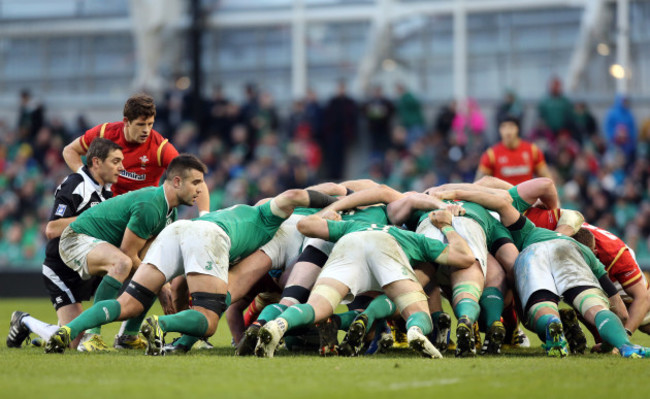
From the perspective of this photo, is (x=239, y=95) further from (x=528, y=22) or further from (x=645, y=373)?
(x=645, y=373)

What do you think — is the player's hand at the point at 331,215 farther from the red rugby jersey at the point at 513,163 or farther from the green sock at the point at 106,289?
the red rugby jersey at the point at 513,163

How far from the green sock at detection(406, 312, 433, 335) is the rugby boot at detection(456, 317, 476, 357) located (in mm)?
222

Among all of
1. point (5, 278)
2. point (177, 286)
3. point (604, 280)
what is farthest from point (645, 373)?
point (5, 278)

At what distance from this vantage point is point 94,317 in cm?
748

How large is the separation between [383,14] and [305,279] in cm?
1544

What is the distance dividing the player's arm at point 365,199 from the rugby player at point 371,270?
1.79 feet

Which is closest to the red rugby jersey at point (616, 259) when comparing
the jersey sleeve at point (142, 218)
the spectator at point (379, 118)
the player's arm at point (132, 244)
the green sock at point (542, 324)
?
the green sock at point (542, 324)

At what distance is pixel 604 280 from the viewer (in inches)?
332

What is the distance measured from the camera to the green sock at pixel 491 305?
802 cm

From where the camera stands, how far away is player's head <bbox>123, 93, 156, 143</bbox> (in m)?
9.21

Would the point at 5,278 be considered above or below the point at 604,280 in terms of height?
below

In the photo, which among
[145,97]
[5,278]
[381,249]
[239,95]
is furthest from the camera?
[239,95]

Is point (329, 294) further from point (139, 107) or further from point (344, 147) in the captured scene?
point (344, 147)

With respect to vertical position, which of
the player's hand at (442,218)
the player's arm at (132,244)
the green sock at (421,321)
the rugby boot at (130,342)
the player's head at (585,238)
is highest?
the player's hand at (442,218)
